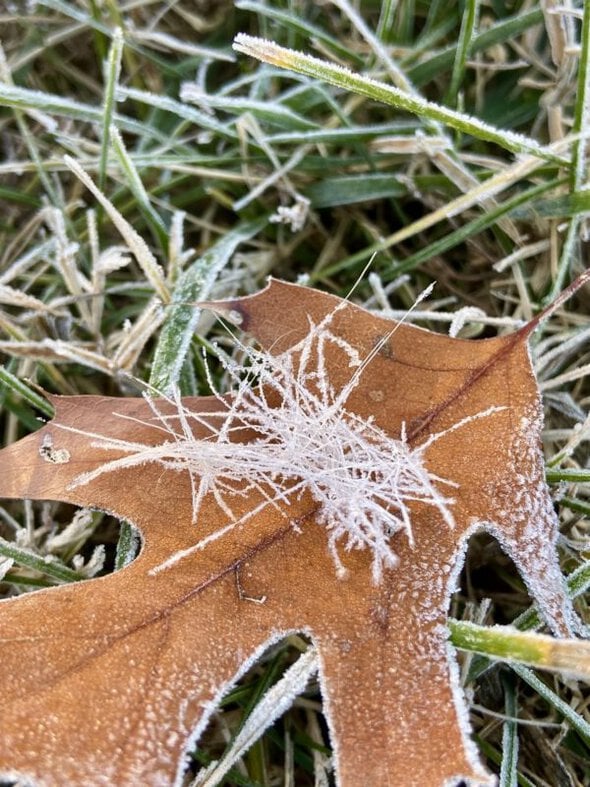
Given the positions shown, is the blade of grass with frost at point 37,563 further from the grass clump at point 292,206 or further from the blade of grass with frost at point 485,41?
the blade of grass with frost at point 485,41

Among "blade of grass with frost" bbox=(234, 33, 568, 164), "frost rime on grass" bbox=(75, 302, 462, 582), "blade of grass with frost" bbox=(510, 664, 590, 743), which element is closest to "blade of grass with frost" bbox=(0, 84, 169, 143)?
"blade of grass with frost" bbox=(234, 33, 568, 164)

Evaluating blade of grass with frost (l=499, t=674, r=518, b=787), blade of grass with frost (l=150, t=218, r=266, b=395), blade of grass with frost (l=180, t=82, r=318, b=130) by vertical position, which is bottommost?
blade of grass with frost (l=499, t=674, r=518, b=787)

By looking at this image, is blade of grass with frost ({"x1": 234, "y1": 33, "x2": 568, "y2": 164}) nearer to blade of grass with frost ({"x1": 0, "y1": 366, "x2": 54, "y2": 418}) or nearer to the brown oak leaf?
the brown oak leaf

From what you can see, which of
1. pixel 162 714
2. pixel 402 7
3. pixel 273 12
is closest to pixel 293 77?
pixel 273 12

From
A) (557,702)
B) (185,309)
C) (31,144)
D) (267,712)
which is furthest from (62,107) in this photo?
(557,702)

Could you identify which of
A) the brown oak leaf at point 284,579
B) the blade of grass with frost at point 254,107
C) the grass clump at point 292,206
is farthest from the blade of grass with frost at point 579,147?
the blade of grass with frost at point 254,107

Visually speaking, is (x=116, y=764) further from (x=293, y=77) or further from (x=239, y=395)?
(x=293, y=77)
